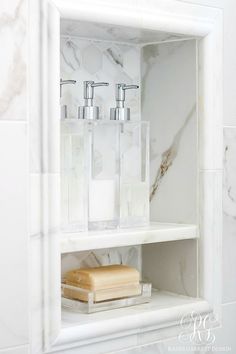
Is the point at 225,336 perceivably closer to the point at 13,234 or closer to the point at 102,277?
the point at 102,277

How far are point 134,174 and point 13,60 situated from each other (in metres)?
0.38

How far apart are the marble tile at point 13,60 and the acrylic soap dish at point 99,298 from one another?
370 mm

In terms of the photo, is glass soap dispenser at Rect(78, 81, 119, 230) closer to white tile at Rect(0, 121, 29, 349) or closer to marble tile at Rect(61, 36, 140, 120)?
marble tile at Rect(61, 36, 140, 120)

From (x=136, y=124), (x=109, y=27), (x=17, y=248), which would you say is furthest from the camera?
(x=136, y=124)

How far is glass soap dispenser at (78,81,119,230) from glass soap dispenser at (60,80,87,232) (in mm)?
17

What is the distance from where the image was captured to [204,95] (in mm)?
1341

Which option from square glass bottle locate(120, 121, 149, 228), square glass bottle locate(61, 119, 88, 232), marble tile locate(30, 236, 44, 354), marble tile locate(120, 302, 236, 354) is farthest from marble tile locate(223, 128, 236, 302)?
marble tile locate(30, 236, 44, 354)

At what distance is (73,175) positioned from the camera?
4.03 ft

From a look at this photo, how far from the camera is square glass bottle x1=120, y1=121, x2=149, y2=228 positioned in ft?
4.30

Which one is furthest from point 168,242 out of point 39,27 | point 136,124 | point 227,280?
point 39,27

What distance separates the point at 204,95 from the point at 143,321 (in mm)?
451

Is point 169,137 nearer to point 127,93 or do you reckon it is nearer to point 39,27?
point 127,93

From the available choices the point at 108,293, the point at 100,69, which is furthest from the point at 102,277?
the point at 100,69

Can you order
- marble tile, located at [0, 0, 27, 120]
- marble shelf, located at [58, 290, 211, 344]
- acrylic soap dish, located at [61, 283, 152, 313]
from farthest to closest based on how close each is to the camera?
acrylic soap dish, located at [61, 283, 152, 313], marble shelf, located at [58, 290, 211, 344], marble tile, located at [0, 0, 27, 120]
